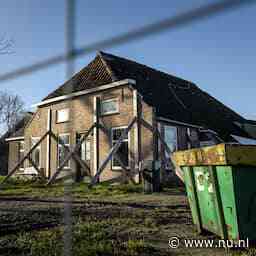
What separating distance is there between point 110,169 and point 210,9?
13522 millimetres

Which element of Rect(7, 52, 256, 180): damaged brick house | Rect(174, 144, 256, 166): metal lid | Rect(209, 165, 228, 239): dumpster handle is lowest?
Rect(209, 165, 228, 239): dumpster handle

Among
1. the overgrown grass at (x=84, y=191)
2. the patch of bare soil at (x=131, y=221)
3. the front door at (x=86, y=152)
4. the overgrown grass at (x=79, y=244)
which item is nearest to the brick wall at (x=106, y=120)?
the front door at (x=86, y=152)

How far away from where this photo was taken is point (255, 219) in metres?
3.17

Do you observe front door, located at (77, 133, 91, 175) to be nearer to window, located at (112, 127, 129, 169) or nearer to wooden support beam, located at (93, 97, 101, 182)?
wooden support beam, located at (93, 97, 101, 182)

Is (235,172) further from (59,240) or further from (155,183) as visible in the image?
(155,183)

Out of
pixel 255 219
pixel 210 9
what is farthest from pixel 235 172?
pixel 210 9

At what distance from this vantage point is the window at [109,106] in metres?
14.6

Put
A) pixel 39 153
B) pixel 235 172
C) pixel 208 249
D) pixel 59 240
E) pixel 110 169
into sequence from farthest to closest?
pixel 39 153, pixel 110 169, pixel 59 240, pixel 208 249, pixel 235 172

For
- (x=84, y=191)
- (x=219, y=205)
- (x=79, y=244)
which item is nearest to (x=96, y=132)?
(x=84, y=191)

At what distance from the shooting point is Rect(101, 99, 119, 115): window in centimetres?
1460

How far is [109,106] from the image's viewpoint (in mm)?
14922

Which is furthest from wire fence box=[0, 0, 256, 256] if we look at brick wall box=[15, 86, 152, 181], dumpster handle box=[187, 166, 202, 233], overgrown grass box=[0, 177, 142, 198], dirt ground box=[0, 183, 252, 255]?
brick wall box=[15, 86, 152, 181]

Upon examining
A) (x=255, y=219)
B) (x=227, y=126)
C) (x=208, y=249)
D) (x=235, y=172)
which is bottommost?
(x=208, y=249)

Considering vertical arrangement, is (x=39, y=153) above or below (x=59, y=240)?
above
